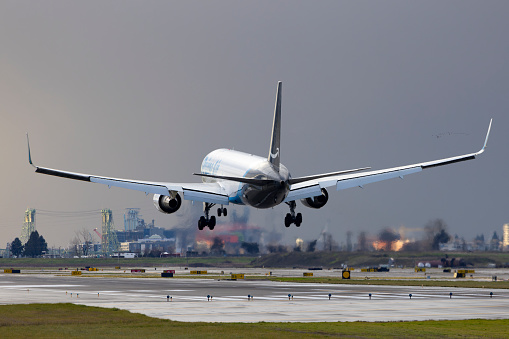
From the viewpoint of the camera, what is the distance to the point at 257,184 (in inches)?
2773

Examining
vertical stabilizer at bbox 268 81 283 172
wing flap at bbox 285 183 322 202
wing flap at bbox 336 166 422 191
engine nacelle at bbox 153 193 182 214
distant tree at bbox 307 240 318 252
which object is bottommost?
distant tree at bbox 307 240 318 252

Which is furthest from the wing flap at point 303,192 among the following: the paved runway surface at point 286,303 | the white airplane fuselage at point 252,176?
the paved runway surface at point 286,303

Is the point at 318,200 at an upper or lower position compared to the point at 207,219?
upper

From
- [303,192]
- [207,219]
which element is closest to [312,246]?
[207,219]

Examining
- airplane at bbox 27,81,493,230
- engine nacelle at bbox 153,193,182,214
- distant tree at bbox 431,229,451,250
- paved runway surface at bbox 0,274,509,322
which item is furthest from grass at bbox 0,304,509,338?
distant tree at bbox 431,229,451,250

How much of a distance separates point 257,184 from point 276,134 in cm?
600

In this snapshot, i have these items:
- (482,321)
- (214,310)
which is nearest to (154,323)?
(214,310)

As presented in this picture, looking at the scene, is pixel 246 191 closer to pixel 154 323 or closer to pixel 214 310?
pixel 214 310

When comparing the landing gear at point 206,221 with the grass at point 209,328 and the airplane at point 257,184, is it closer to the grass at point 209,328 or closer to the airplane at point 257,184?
the airplane at point 257,184

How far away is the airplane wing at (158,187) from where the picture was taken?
7231 centimetres

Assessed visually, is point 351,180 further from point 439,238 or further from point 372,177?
point 439,238

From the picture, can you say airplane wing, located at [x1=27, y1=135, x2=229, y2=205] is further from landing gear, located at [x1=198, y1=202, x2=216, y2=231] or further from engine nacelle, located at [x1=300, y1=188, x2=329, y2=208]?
engine nacelle, located at [x1=300, y1=188, x2=329, y2=208]

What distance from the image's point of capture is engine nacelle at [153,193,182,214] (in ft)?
257

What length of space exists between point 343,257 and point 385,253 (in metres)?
18.6
